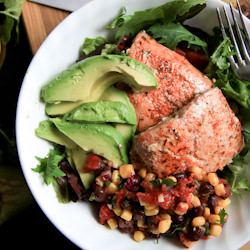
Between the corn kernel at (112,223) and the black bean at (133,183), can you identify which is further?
the corn kernel at (112,223)

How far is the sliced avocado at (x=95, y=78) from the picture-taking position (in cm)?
231

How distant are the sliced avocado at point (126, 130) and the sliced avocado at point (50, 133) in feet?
1.34

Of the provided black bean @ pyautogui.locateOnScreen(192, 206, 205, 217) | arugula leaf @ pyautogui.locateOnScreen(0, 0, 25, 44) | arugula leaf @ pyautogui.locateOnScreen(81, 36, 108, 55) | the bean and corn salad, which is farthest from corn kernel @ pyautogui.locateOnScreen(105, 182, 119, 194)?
arugula leaf @ pyautogui.locateOnScreen(0, 0, 25, 44)

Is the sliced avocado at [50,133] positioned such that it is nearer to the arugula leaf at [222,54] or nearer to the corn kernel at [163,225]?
the corn kernel at [163,225]

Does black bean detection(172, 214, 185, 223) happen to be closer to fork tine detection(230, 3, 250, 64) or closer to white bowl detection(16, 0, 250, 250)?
white bowl detection(16, 0, 250, 250)

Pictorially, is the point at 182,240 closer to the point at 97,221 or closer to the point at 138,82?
the point at 97,221

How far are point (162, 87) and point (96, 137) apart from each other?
2.23ft

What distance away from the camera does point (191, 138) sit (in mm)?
2477

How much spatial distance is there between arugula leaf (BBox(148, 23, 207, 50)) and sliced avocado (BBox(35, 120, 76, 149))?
1.15 meters

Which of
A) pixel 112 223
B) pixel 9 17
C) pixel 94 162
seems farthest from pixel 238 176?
pixel 9 17

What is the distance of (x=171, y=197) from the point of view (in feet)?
7.99

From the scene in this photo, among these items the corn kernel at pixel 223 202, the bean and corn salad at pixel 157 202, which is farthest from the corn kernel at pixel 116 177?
the corn kernel at pixel 223 202

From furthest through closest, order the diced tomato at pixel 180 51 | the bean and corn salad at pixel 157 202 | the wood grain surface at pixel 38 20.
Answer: the wood grain surface at pixel 38 20 → the diced tomato at pixel 180 51 → the bean and corn salad at pixel 157 202

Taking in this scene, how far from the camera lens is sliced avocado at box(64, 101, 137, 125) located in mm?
2348
